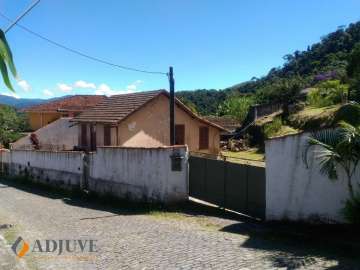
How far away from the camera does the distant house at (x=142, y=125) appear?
2434cm

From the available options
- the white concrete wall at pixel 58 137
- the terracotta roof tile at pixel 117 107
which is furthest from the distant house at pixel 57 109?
the terracotta roof tile at pixel 117 107

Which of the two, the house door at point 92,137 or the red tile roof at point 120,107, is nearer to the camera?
the red tile roof at point 120,107

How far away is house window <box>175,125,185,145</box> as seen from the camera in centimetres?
2586

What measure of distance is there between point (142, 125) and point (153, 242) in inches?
572

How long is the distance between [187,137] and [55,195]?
841 centimetres

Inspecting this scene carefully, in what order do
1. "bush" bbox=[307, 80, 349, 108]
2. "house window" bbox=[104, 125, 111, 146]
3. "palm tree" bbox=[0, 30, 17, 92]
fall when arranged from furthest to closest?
"house window" bbox=[104, 125, 111, 146] → "bush" bbox=[307, 80, 349, 108] → "palm tree" bbox=[0, 30, 17, 92]

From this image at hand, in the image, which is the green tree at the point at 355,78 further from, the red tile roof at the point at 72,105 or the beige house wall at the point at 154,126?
the red tile roof at the point at 72,105

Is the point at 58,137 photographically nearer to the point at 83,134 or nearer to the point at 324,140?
the point at 83,134

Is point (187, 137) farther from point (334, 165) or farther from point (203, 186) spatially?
point (334, 165)

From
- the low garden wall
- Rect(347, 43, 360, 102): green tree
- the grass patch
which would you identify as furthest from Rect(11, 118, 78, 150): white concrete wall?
Rect(347, 43, 360, 102): green tree

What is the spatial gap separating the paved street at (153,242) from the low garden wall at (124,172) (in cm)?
112

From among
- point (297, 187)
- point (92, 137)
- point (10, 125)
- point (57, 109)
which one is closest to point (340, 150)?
point (297, 187)

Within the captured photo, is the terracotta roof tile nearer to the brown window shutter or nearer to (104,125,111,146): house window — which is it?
(104,125,111,146): house window

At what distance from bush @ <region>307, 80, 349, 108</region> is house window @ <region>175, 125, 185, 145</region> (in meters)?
7.71
